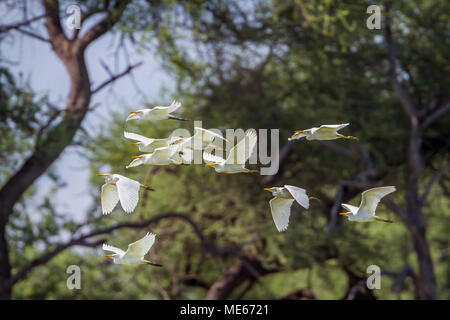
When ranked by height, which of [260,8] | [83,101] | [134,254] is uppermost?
[260,8]

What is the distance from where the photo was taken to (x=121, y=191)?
363 cm

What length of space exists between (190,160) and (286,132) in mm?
6635

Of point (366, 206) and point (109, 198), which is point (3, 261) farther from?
point (366, 206)

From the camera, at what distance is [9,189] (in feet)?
26.7

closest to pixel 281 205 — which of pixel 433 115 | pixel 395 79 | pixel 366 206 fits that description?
pixel 366 206

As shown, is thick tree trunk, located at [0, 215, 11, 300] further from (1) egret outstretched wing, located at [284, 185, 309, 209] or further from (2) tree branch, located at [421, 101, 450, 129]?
(2) tree branch, located at [421, 101, 450, 129]

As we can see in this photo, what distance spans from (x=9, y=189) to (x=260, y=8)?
17.5 feet

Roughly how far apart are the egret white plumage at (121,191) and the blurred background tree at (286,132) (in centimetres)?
514

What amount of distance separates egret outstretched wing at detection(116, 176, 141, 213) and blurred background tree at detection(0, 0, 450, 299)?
543 cm

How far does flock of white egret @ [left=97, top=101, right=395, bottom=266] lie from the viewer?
11.6 feet

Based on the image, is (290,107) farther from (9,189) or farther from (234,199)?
(9,189)
